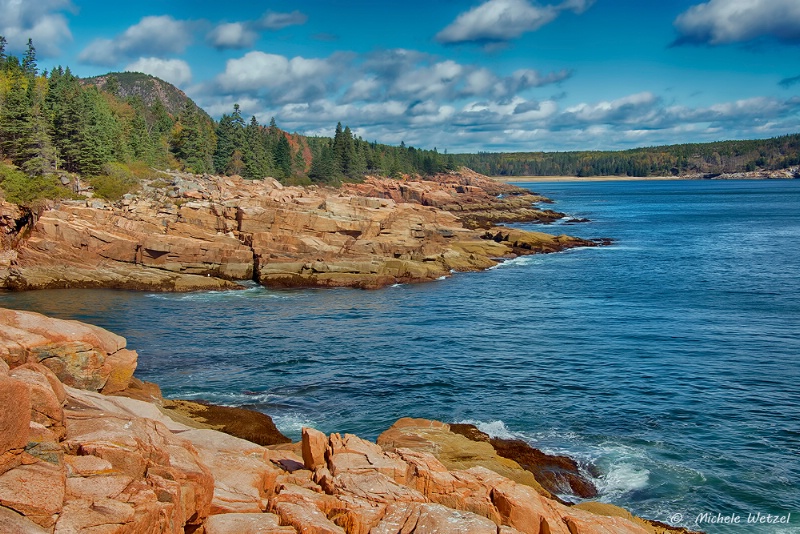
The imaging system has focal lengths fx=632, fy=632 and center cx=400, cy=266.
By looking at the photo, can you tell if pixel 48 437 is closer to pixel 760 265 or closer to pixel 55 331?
pixel 55 331

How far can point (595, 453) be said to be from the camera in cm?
2153

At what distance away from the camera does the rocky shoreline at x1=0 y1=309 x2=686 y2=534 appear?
32.1 feet

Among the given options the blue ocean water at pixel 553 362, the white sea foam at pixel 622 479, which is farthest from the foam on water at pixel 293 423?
the white sea foam at pixel 622 479

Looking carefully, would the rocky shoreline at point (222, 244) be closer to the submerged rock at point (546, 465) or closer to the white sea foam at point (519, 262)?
the white sea foam at point (519, 262)

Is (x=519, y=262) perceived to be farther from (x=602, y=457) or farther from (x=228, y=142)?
(x=228, y=142)

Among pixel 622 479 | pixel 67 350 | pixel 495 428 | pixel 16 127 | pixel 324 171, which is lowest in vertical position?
pixel 622 479

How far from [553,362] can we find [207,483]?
23.2 meters

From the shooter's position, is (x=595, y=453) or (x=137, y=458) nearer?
(x=137, y=458)

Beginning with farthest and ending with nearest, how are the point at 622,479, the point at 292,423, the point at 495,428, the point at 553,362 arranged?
the point at 553,362 < the point at 292,423 < the point at 495,428 < the point at 622,479

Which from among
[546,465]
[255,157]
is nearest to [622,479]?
[546,465]

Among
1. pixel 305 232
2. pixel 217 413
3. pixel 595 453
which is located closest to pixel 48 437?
pixel 217 413

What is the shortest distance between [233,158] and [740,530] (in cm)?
10944

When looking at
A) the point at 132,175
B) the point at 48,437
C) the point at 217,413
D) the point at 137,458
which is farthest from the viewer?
the point at 132,175

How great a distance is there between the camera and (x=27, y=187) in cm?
5688
